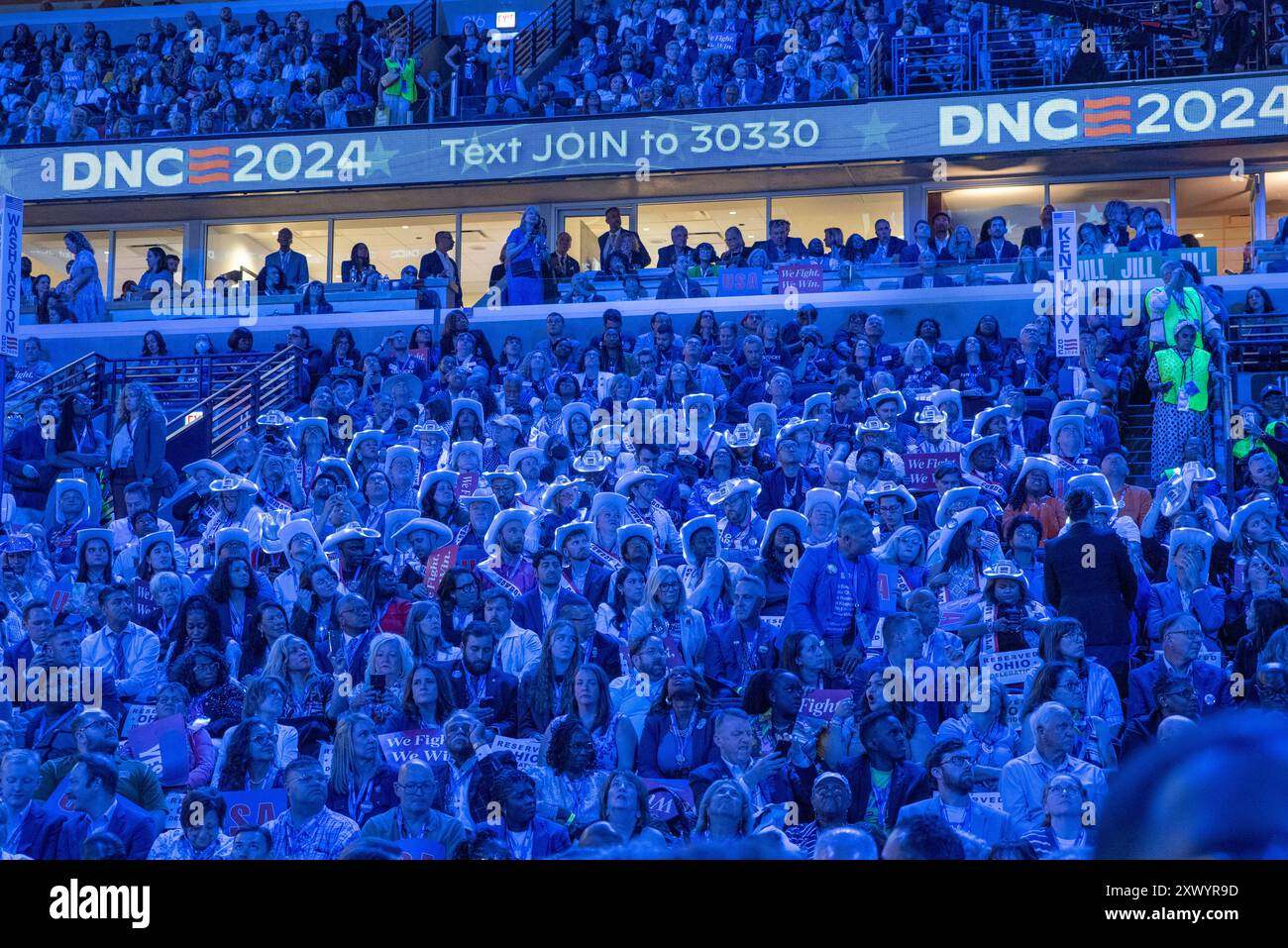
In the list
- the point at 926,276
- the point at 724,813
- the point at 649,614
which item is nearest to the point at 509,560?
the point at 649,614

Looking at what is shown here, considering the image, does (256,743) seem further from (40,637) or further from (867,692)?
(867,692)

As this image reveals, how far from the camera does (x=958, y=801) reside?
23.1ft

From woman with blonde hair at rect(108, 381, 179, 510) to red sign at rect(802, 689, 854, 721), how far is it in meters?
6.41

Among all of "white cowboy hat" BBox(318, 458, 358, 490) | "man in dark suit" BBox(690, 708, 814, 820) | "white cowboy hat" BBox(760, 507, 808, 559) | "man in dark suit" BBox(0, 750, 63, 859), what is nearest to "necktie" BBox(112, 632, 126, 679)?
"man in dark suit" BBox(0, 750, 63, 859)

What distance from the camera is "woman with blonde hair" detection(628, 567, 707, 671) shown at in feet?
28.3

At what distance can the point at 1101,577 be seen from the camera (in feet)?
27.2

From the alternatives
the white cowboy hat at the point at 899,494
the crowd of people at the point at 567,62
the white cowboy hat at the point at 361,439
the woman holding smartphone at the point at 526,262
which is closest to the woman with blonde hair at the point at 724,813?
the white cowboy hat at the point at 899,494

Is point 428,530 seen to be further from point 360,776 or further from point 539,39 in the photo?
point 539,39

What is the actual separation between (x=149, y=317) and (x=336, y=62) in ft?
15.5

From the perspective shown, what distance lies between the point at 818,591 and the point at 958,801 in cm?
182

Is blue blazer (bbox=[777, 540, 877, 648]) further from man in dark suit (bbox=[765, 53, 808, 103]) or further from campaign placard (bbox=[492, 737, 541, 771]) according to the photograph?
man in dark suit (bbox=[765, 53, 808, 103])

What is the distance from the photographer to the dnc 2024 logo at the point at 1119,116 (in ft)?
61.9

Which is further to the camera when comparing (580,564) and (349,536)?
(349,536)

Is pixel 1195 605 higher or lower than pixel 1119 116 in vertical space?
lower
